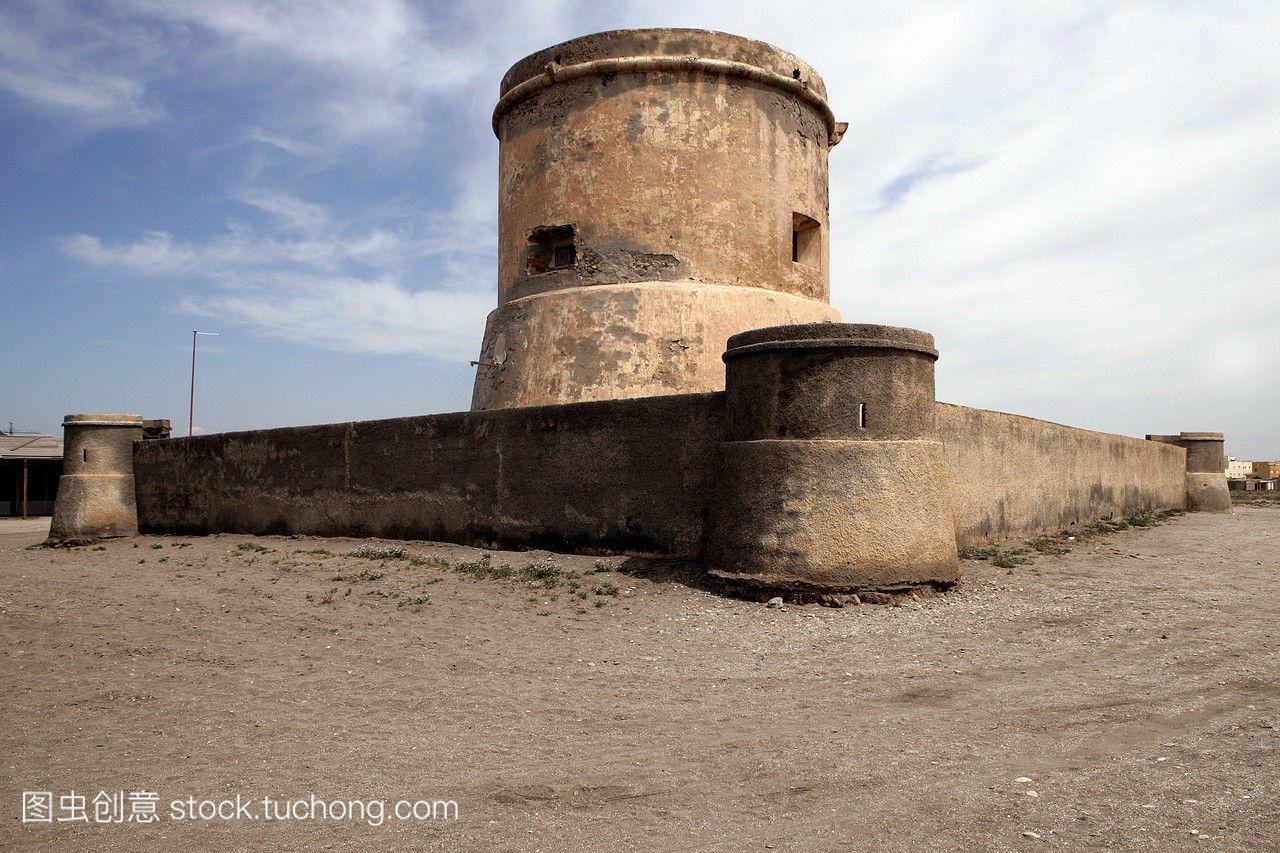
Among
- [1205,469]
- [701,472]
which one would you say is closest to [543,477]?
[701,472]

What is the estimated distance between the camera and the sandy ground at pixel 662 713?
8.55ft

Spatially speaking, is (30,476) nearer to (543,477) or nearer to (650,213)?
(650,213)

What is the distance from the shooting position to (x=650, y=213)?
948cm

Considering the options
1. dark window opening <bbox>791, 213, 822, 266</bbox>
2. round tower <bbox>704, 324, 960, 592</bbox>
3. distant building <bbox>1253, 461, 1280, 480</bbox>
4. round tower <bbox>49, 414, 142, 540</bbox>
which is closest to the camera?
round tower <bbox>704, 324, 960, 592</bbox>

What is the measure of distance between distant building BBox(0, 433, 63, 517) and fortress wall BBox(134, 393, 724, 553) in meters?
14.7

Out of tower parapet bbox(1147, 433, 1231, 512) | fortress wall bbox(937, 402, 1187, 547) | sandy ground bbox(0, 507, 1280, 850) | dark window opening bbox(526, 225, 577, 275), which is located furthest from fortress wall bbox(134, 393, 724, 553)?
tower parapet bbox(1147, 433, 1231, 512)

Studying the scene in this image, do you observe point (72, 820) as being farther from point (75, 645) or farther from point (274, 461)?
point (274, 461)

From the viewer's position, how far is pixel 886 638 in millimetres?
4855

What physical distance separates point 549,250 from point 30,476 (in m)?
21.3

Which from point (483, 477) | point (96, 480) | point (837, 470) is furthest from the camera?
point (96, 480)

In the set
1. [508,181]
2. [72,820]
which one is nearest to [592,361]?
[508,181]

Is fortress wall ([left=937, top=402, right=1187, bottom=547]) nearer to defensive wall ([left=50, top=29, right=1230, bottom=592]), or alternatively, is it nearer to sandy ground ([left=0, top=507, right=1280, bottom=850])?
defensive wall ([left=50, top=29, right=1230, bottom=592])

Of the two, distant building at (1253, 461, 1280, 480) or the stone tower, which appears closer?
the stone tower

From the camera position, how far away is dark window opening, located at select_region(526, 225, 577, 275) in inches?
391
